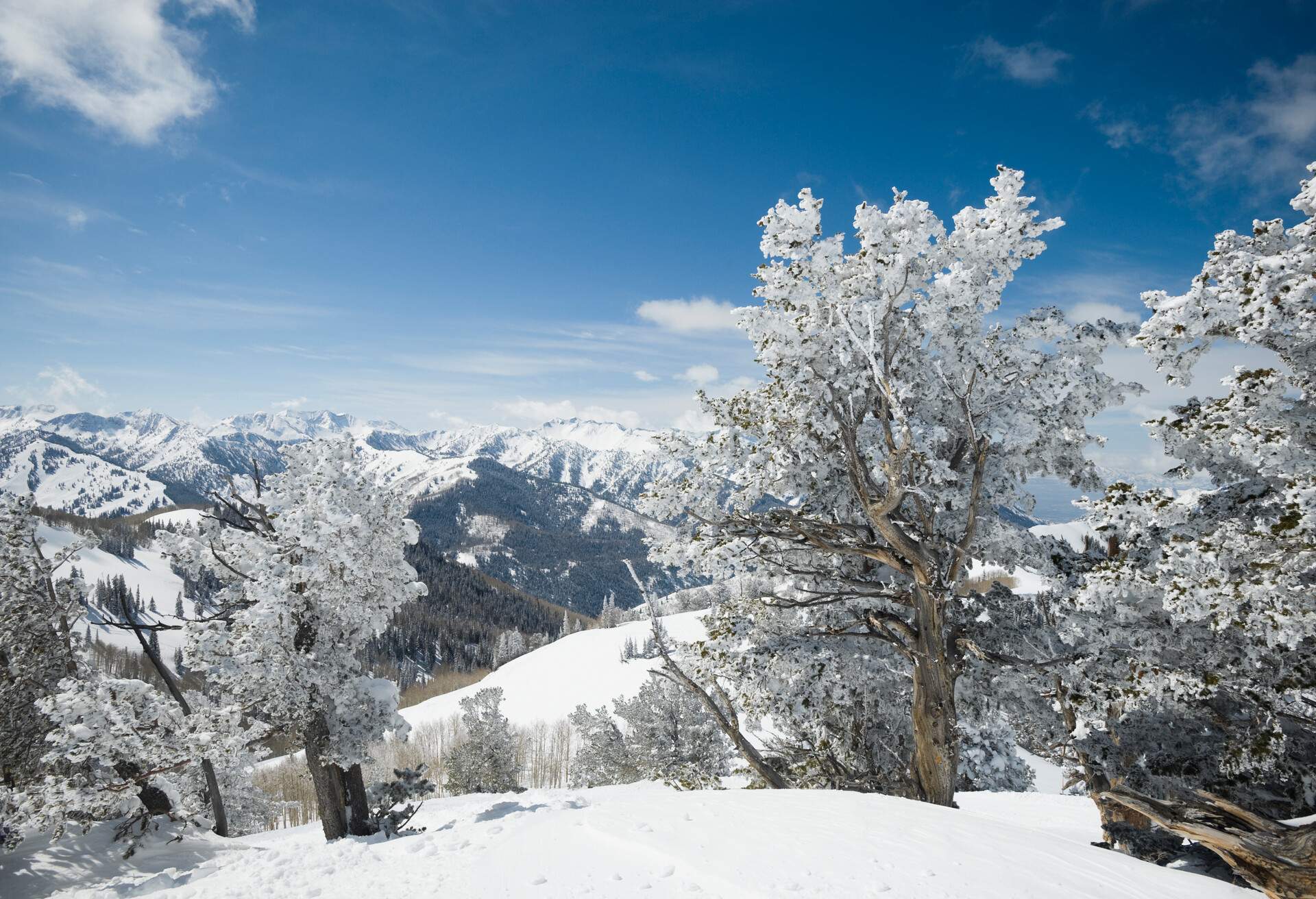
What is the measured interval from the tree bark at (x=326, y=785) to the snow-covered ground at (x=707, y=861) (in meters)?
2.38

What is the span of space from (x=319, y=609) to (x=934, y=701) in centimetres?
1108

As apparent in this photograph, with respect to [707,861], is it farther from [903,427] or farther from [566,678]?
[566,678]

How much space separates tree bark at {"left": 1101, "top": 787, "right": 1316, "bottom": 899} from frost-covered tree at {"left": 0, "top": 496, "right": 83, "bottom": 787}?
61.9ft

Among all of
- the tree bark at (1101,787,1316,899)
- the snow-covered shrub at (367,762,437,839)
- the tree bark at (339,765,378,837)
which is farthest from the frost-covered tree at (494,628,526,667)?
the tree bark at (1101,787,1316,899)

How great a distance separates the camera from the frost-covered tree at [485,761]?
1404 inches

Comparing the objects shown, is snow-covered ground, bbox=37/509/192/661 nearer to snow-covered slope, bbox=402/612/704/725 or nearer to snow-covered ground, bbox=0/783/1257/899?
snow-covered slope, bbox=402/612/704/725

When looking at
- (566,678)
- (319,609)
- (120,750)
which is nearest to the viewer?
(120,750)

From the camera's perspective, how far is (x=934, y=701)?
8648mm

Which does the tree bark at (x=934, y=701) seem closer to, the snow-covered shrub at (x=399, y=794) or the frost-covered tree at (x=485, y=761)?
the snow-covered shrub at (x=399, y=794)

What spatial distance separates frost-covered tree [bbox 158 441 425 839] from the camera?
1120 cm

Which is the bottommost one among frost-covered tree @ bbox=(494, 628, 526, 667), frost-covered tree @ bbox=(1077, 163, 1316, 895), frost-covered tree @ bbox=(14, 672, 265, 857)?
frost-covered tree @ bbox=(494, 628, 526, 667)

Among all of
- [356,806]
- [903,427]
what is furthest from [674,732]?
[903,427]

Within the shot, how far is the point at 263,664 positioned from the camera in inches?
448

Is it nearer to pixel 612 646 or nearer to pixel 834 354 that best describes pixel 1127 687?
pixel 834 354
